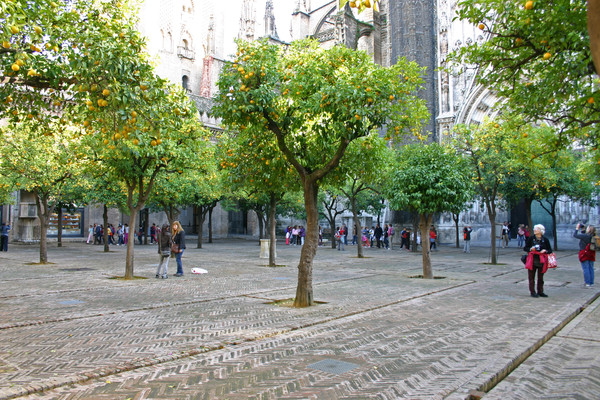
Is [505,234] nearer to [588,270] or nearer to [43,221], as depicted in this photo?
[588,270]

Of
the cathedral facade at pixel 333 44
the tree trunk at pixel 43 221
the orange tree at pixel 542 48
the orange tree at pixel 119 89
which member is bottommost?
the tree trunk at pixel 43 221

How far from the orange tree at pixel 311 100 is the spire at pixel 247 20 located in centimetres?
4536

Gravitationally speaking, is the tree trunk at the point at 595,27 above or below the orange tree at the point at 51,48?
below

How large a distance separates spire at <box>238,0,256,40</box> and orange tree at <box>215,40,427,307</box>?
45359 mm

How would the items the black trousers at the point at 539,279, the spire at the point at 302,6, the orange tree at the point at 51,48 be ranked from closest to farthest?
the orange tree at the point at 51,48 → the black trousers at the point at 539,279 → the spire at the point at 302,6

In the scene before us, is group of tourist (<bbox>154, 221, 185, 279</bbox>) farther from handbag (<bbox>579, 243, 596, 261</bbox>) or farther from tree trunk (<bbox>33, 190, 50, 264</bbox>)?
handbag (<bbox>579, 243, 596, 261</bbox>)

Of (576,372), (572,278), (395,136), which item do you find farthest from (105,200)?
(576,372)

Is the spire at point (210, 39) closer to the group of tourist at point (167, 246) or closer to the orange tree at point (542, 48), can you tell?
the group of tourist at point (167, 246)

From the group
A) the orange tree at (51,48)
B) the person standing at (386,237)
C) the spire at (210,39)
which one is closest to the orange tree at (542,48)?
the orange tree at (51,48)

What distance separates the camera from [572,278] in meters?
14.1

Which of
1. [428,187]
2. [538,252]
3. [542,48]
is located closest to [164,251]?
[428,187]

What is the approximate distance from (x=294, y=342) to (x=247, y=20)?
5147cm

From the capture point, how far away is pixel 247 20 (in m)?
52.4

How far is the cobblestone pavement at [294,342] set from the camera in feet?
15.0
